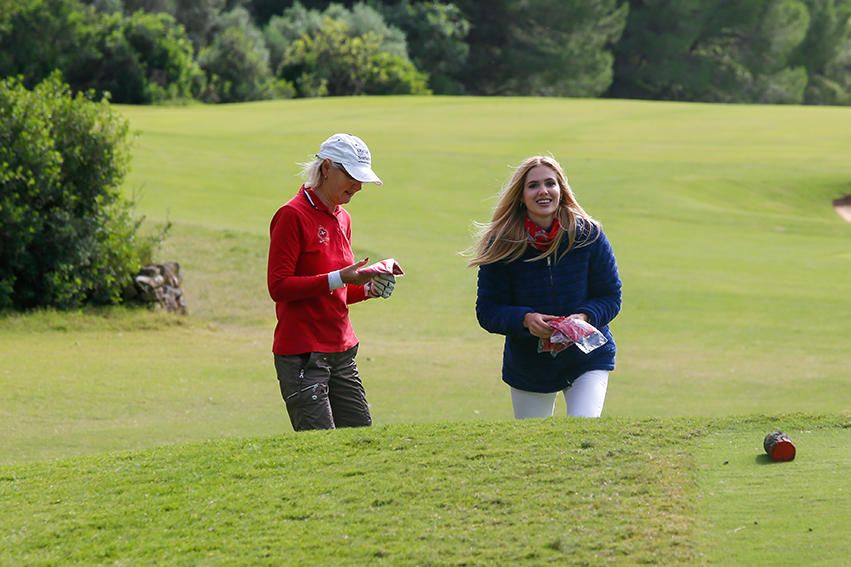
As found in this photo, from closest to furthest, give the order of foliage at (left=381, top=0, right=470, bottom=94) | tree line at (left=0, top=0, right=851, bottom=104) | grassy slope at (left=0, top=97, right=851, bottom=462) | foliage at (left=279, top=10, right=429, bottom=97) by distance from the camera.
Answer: grassy slope at (left=0, top=97, right=851, bottom=462)
tree line at (left=0, top=0, right=851, bottom=104)
foliage at (left=279, top=10, right=429, bottom=97)
foliage at (left=381, top=0, right=470, bottom=94)

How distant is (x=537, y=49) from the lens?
83688mm

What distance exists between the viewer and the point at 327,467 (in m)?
6.25

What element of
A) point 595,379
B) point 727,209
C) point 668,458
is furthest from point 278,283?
point 727,209

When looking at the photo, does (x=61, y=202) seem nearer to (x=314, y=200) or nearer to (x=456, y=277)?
(x=456, y=277)

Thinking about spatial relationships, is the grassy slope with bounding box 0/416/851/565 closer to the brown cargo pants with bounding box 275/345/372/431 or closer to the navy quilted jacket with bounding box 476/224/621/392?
the brown cargo pants with bounding box 275/345/372/431

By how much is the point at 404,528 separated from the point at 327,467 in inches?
37.6

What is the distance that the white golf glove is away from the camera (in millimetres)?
6992

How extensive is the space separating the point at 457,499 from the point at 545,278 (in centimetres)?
184

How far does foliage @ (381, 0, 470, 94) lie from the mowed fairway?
33.7 meters

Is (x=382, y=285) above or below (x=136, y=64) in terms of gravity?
above

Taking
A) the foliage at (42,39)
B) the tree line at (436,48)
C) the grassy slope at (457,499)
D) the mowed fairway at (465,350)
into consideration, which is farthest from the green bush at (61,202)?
the foliage at (42,39)

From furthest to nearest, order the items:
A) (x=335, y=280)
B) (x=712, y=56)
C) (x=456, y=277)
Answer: (x=712, y=56), (x=456, y=277), (x=335, y=280)

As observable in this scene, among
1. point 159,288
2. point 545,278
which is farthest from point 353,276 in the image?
point 159,288

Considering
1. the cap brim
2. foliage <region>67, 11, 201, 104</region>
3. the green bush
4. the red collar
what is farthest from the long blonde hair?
foliage <region>67, 11, 201, 104</region>
